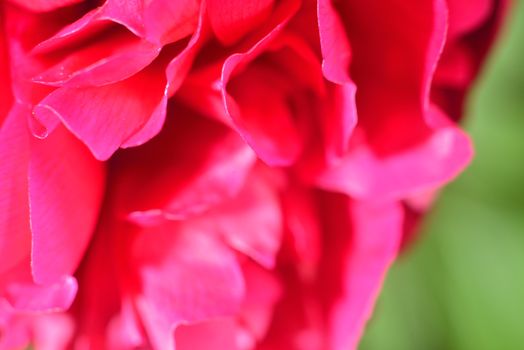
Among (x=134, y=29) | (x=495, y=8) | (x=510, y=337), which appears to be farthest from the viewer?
(x=510, y=337)

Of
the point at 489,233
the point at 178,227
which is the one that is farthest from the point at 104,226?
the point at 489,233

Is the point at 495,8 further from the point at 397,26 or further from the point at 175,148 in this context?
the point at 175,148

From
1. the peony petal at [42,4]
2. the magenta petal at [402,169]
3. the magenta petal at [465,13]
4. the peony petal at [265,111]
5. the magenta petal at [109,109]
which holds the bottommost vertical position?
the magenta petal at [402,169]

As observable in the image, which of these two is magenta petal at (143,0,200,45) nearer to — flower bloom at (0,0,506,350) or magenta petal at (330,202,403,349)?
flower bloom at (0,0,506,350)

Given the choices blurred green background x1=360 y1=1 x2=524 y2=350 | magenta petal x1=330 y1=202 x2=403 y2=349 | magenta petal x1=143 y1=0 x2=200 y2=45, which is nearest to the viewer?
magenta petal x1=143 y1=0 x2=200 y2=45

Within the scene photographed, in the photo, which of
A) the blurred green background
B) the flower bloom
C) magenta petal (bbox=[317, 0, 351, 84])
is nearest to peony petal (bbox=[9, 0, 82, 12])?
the flower bloom

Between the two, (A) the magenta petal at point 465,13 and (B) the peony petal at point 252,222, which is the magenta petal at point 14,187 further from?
(A) the magenta petal at point 465,13

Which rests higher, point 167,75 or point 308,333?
point 167,75

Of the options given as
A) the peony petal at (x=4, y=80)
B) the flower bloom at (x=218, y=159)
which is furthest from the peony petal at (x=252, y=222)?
the peony petal at (x=4, y=80)
